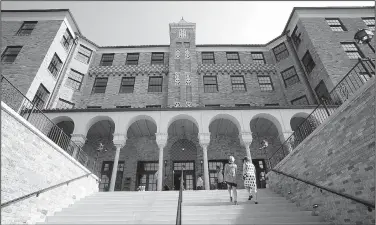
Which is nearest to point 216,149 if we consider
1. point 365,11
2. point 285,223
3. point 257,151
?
point 257,151

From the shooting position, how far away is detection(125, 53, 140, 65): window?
72.3 feet

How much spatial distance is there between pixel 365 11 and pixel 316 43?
7652mm

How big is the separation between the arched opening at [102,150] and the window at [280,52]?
16852 millimetres

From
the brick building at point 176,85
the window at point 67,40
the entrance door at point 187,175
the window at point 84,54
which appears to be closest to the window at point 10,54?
the brick building at point 176,85

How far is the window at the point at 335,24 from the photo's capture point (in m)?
20.0

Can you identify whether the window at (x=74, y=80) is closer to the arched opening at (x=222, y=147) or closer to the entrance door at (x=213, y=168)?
the arched opening at (x=222, y=147)

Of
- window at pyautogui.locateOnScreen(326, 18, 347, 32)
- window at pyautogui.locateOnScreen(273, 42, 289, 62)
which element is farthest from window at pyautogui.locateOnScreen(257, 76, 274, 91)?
window at pyautogui.locateOnScreen(326, 18, 347, 32)

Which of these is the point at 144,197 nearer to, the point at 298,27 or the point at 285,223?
the point at 285,223

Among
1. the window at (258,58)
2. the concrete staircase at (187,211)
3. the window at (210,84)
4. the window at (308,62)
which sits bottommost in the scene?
the concrete staircase at (187,211)

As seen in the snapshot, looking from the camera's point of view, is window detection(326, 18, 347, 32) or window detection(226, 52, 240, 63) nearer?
window detection(326, 18, 347, 32)

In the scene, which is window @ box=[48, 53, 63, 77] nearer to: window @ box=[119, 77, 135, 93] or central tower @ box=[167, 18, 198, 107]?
window @ box=[119, 77, 135, 93]

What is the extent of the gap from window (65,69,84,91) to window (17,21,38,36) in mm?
4872

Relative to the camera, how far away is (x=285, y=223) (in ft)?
21.1

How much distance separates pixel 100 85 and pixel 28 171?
14.1 metres
